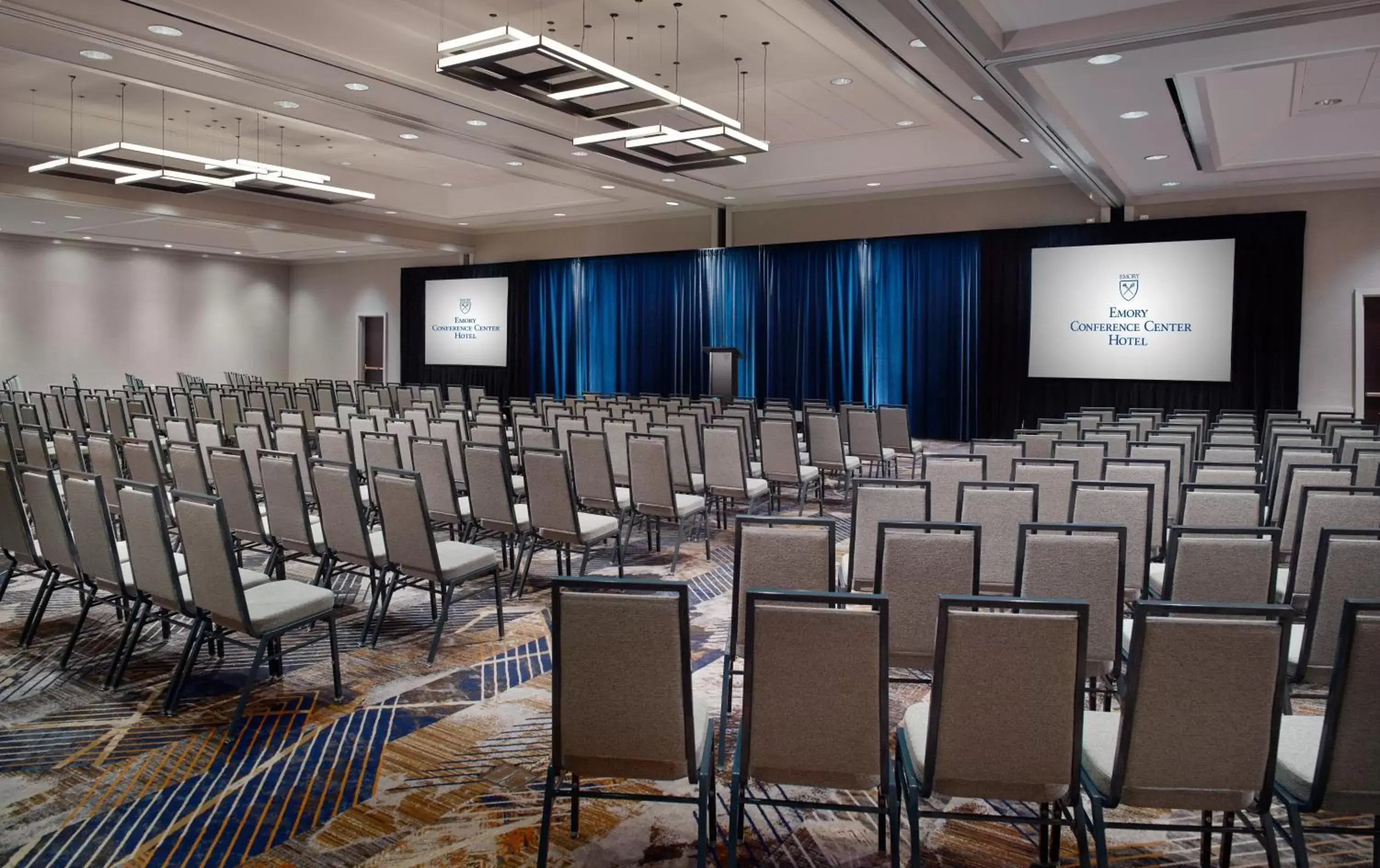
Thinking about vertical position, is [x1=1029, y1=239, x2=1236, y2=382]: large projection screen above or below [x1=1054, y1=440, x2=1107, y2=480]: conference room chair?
above

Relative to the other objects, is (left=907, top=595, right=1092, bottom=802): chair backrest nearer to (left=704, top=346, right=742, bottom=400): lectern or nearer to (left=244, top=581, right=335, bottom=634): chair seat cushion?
(left=244, top=581, right=335, bottom=634): chair seat cushion

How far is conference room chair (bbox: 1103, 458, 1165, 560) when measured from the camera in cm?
509

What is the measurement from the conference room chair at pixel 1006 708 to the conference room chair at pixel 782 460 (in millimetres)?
5360

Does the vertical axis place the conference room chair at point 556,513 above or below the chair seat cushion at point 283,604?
above

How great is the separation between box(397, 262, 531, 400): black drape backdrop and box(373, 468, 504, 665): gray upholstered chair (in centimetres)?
1523

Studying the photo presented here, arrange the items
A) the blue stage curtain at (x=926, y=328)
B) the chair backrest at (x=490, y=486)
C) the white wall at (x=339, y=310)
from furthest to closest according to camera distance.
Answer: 1. the white wall at (x=339, y=310)
2. the blue stage curtain at (x=926, y=328)
3. the chair backrest at (x=490, y=486)

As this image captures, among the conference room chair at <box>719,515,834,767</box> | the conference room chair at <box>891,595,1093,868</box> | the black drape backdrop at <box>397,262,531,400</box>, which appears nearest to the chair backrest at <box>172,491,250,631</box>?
the conference room chair at <box>719,515,834,767</box>

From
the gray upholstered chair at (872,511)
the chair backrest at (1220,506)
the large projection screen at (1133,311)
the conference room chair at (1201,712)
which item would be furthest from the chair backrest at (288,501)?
the large projection screen at (1133,311)

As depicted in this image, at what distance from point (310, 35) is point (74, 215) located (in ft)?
34.6

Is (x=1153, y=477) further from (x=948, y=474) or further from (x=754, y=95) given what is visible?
(x=754, y=95)

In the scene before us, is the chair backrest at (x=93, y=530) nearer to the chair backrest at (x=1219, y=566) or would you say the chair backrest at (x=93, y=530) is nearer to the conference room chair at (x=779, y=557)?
the conference room chair at (x=779, y=557)

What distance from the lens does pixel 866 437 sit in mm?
9516

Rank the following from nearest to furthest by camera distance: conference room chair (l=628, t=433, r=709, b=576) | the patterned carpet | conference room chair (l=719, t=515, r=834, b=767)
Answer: the patterned carpet → conference room chair (l=719, t=515, r=834, b=767) → conference room chair (l=628, t=433, r=709, b=576)

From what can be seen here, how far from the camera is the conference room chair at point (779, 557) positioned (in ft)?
10.5
